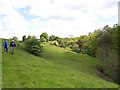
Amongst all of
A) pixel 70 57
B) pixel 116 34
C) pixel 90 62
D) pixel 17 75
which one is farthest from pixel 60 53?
pixel 17 75

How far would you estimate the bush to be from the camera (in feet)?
206

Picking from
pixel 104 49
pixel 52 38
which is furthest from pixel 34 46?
pixel 52 38

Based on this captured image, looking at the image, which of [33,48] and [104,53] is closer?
[104,53]

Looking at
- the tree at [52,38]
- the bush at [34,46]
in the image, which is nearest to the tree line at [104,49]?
the bush at [34,46]

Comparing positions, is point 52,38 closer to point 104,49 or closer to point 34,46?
point 34,46

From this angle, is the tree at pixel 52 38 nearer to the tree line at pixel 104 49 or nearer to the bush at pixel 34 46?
the tree line at pixel 104 49

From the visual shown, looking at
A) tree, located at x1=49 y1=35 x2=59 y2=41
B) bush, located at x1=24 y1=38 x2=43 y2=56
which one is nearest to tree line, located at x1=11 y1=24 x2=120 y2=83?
bush, located at x1=24 y1=38 x2=43 y2=56

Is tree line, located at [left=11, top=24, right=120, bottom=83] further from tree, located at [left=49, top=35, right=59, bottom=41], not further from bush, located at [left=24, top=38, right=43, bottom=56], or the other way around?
tree, located at [left=49, top=35, right=59, bottom=41]

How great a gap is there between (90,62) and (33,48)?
13790mm

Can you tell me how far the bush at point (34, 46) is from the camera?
6278 centimetres

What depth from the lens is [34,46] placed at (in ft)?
208

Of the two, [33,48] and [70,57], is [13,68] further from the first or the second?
[70,57]

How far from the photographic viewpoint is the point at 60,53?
236 ft

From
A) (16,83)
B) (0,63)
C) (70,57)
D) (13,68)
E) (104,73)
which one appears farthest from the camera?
(70,57)
